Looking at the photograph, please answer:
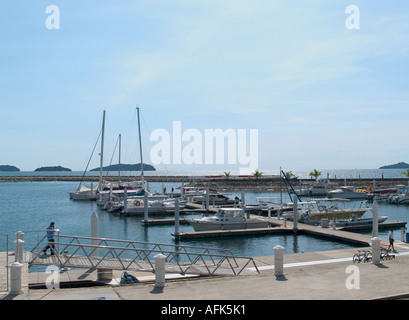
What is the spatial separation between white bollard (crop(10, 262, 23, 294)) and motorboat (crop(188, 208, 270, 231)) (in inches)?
1138

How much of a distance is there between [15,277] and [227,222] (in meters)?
30.2

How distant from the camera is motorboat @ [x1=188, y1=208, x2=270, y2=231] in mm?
41594

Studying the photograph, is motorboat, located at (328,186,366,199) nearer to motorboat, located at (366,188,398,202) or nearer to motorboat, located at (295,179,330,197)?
motorboat, located at (366,188,398,202)

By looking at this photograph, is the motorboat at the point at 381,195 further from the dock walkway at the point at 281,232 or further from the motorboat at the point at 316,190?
the dock walkway at the point at 281,232

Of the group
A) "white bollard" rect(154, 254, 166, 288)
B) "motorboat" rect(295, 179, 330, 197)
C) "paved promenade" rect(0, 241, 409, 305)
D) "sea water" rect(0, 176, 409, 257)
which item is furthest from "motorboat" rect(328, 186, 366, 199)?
"white bollard" rect(154, 254, 166, 288)

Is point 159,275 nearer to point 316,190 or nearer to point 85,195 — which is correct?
point 85,195

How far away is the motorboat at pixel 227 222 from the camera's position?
136 ft

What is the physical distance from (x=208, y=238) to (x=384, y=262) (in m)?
21.9

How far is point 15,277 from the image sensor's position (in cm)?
1317

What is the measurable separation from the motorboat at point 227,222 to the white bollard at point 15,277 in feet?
94.9

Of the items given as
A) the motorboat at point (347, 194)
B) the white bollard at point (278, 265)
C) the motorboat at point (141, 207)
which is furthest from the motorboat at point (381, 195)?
the white bollard at point (278, 265)

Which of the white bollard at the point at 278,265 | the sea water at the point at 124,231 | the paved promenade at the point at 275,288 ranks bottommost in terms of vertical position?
the sea water at the point at 124,231
